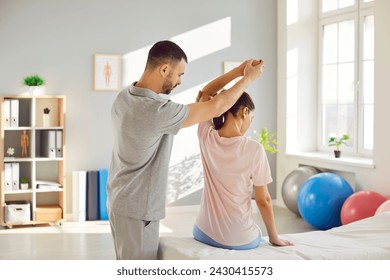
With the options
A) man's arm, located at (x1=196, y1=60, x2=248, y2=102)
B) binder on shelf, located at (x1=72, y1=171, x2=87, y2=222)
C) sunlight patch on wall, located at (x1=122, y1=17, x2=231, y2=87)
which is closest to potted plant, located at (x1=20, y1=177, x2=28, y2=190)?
binder on shelf, located at (x1=72, y1=171, x2=87, y2=222)

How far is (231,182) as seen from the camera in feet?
7.83

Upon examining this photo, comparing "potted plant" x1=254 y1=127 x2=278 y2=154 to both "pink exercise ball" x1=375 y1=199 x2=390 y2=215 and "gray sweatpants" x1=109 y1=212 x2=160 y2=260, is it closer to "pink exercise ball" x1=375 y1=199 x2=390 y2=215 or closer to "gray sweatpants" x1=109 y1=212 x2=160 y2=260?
"pink exercise ball" x1=375 y1=199 x2=390 y2=215

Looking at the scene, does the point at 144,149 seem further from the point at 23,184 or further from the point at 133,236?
the point at 23,184

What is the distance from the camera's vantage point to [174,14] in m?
6.25

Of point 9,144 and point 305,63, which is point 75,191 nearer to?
point 9,144

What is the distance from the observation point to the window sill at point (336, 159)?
545cm

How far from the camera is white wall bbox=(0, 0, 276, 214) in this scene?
5.70m

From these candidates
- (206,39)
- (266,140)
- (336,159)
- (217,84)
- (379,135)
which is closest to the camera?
(217,84)

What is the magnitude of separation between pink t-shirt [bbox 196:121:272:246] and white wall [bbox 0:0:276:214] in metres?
3.65

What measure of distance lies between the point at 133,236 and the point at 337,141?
4043mm

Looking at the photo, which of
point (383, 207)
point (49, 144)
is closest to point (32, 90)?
point (49, 144)
